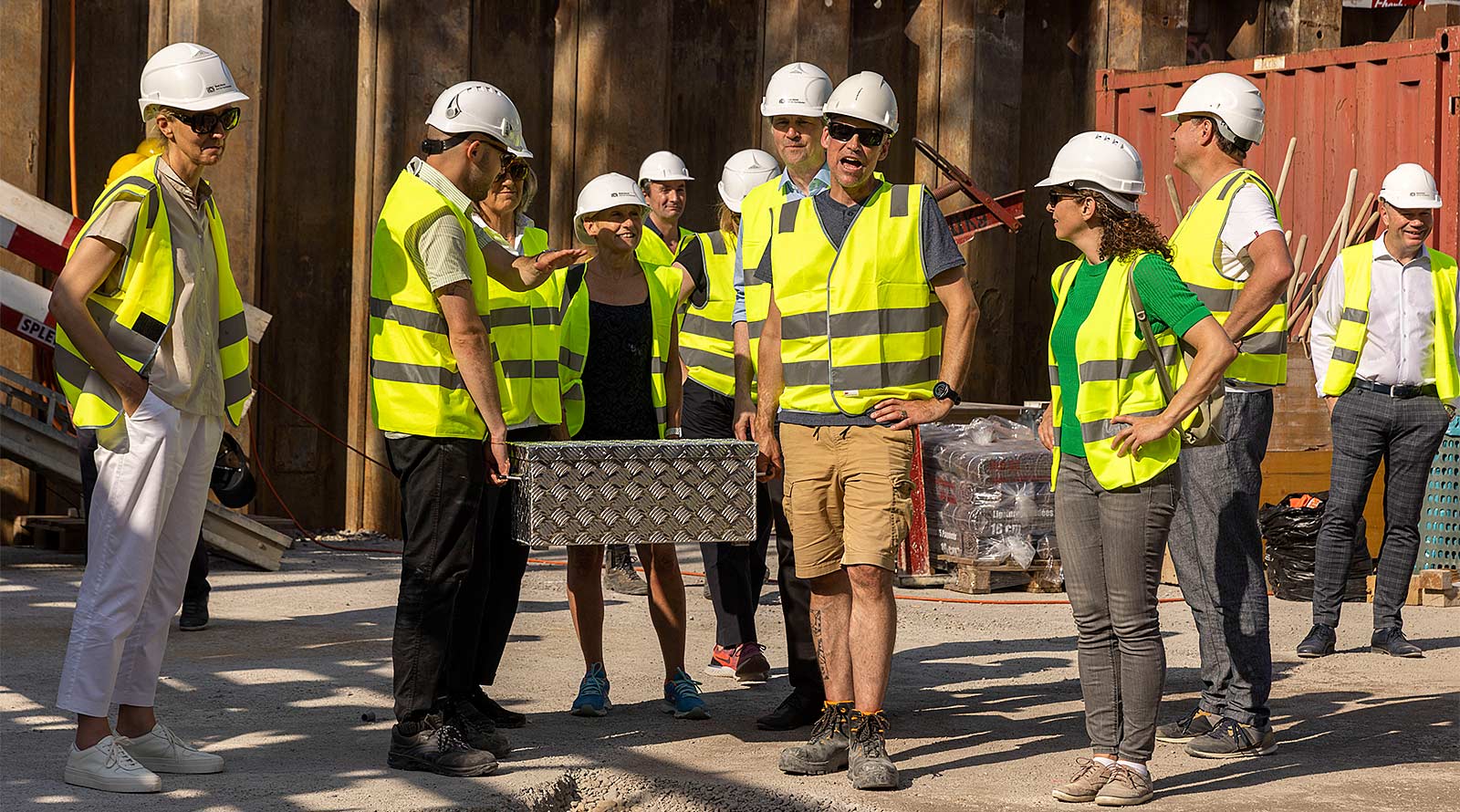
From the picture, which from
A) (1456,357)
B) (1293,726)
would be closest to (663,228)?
(1293,726)

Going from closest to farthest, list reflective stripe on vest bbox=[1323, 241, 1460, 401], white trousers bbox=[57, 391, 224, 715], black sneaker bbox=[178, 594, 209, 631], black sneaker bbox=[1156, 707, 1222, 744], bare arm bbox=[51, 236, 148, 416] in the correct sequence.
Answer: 1. bare arm bbox=[51, 236, 148, 416]
2. white trousers bbox=[57, 391, 224, 715]
3. black sneaker bbox=[1156, 707, 1222, 744]
4. black sneaker bbox=[178, 594, 209, 631]
5. reflective stripe on vest bbox=[1323, 241, 1460, 401]

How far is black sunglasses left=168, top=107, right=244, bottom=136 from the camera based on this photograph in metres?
5.00

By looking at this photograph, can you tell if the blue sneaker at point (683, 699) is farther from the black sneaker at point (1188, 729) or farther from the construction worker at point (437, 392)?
the black sneaker at point (1188, 729)

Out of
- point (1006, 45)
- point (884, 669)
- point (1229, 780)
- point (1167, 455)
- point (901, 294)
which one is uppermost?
point (1006, 45)

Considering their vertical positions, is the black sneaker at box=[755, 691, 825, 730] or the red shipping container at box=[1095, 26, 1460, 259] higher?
the red shipping container at box=[1095, 26, 1460, 259]

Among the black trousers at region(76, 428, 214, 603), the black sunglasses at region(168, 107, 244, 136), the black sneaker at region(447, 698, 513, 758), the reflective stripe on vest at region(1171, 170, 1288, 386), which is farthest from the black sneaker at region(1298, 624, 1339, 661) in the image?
the black sunglasses at region(168, 107, 244, 136)

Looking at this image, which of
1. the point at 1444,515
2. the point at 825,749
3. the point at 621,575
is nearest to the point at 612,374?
the point at 825,749

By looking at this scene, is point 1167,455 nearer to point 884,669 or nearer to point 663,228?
point 884,669

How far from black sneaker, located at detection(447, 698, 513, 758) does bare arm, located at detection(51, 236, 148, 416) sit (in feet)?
4.44

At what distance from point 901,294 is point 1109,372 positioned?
67 cm

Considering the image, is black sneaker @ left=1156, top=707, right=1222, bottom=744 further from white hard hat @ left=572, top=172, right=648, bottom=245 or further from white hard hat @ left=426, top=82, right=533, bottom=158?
white hard hat @ left=426, top=82, right=533, bottom=158

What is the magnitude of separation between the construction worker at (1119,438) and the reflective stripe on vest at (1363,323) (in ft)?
10.8

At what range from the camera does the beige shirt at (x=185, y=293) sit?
4840 mm

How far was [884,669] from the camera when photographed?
5191 millimetres
